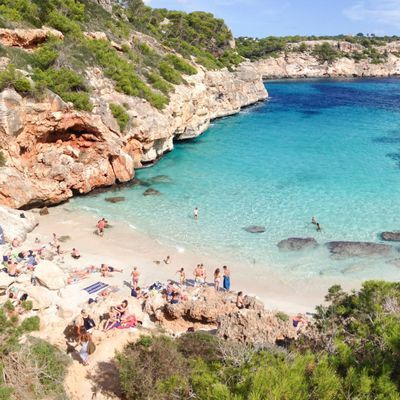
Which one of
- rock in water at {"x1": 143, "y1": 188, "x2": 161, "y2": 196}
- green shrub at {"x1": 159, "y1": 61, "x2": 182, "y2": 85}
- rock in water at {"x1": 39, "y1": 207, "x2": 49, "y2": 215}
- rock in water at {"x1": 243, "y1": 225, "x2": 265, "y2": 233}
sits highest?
green shrub at {"x1": 159, "y1": 61, "x2": 182, "y2": 85}

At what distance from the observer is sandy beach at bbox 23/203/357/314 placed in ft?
49.3

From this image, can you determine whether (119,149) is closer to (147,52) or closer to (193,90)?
(193,90)

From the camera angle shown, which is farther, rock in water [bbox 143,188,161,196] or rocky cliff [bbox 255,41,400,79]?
rocky cliff [bbox 255,41,400,79]

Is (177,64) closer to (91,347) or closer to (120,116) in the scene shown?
(120,116)

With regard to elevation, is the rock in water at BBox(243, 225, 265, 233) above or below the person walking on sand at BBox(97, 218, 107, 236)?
below

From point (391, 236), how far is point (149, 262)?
11.9 meters

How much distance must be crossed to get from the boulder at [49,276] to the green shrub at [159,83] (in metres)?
22.3

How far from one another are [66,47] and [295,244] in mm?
20529

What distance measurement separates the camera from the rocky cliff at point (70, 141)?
20.1 meters

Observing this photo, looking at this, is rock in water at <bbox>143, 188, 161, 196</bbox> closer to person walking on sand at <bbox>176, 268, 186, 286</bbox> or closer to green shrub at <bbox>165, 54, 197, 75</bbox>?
person walking on sand at <bbox>176, 268, 186, 286</bbox>

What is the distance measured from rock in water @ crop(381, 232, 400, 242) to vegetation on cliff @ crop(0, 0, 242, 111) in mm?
18286

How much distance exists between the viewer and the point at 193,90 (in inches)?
1507

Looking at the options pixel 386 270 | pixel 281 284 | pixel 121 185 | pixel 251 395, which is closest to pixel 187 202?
pixel 121 185

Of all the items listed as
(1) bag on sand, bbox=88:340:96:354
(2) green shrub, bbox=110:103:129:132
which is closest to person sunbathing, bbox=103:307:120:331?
(1) bag on sand, bbox=88:340:96:354
